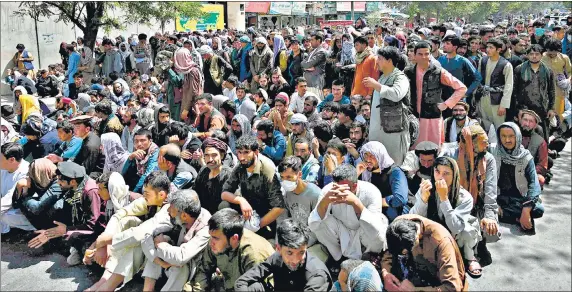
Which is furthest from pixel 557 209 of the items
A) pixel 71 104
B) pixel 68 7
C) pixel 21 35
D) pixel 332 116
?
pixel 21 35

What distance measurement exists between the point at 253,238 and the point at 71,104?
17.8 ft

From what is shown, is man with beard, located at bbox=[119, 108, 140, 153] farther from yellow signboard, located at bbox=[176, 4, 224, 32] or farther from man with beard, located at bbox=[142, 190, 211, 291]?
yellow signboard, located at bbox=[176, 4, 224, 32]

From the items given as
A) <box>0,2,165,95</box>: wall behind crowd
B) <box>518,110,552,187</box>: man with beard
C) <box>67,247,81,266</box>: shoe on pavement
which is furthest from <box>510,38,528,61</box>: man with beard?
<box>0,2,165,95</box>: wall behind crowd

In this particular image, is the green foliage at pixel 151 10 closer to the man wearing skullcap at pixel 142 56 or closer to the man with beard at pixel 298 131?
the man wearing skullcap at pixel 142 56

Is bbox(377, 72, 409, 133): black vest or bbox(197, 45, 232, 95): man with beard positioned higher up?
bbox(197, 45, 232, 95): man with beard

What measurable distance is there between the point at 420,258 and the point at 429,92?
2.32 metres

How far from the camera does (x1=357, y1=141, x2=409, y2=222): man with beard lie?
14.6 ft

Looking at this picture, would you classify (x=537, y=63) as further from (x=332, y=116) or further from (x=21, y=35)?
(x=21, y=35)

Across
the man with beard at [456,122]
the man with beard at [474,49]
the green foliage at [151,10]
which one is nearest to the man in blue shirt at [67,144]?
the man with beard at [456,122]

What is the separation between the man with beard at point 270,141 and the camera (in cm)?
569

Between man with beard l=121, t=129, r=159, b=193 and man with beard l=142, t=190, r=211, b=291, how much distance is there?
1470mm

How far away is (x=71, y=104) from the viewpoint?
8023 mm

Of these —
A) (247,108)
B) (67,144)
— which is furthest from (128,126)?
(247,108)

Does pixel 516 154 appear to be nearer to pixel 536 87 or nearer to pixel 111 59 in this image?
pixel 536 87
